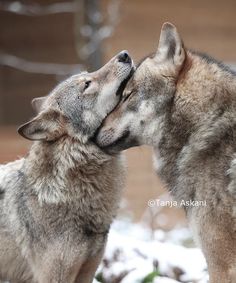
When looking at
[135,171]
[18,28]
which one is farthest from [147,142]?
[18,28]

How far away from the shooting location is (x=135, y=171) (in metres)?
11.3

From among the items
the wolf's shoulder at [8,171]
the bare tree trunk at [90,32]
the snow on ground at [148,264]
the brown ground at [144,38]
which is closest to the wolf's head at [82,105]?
the wolf's shoulder at [8,171]

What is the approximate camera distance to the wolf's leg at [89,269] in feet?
16.6

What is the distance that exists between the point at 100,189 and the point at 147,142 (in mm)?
575

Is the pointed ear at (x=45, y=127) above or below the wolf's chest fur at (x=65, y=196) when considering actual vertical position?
above

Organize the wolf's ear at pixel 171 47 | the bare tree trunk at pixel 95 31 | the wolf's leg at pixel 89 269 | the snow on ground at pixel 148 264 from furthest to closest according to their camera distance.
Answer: the bare tree trunk at pixel 95 31 → the snow on ground at pixel 148 264 → the wolf's leg at pixel 89 269 → the wolf's ear at pixel 171 47

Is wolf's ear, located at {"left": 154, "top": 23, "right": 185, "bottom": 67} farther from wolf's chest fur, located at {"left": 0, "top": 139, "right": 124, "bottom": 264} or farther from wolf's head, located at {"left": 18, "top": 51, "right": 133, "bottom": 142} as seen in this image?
wolf's chest fur, located at {"left": 0, "top": 139, "right": 124, "bottom": 264}

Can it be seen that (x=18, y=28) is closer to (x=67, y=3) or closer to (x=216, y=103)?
(x=67, y=3)

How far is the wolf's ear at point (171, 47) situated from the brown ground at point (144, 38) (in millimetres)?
5332

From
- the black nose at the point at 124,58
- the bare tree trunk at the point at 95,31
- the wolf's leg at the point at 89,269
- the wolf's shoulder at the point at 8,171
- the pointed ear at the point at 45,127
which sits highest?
the bare tree trunk at the point at 95,31

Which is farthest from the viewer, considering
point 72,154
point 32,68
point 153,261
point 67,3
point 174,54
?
point 32,68

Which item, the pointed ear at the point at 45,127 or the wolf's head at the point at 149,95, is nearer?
the wolf's head at the point at 149,95

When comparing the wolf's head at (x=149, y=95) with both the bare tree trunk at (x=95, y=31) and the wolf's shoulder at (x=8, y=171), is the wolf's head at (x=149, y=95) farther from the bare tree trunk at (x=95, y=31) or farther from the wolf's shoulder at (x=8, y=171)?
the bare tree trunk at (x=95, y=31)

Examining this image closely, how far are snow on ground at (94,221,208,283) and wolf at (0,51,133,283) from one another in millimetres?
652
